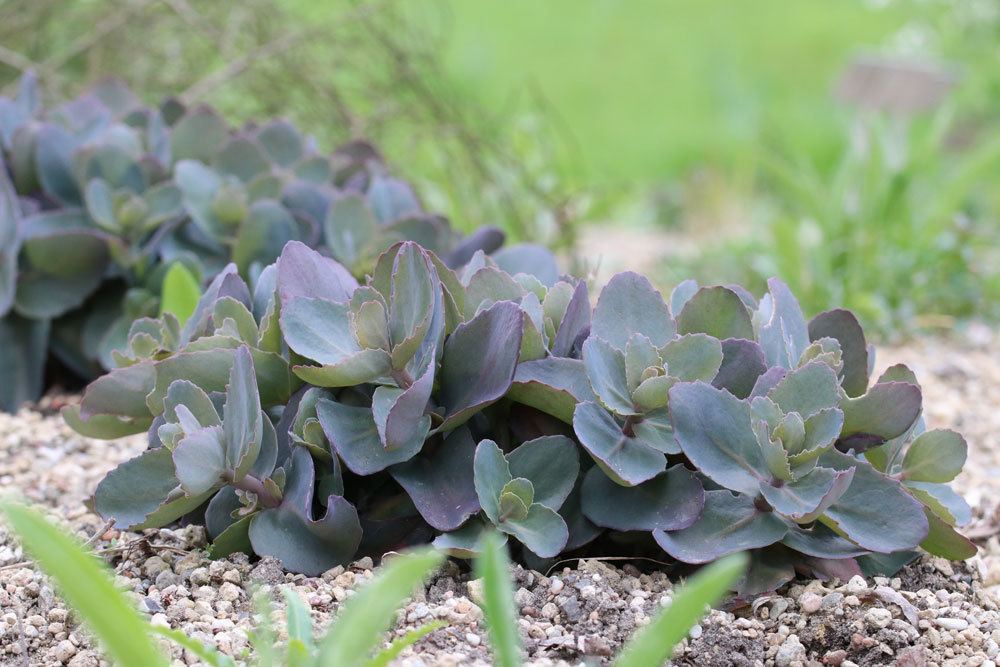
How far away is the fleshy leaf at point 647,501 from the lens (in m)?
1.19

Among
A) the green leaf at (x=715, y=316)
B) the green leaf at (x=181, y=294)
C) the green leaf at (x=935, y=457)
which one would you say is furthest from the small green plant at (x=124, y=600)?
the green leaf at (x=181, y=294)

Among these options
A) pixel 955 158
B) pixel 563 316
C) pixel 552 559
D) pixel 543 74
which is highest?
pixel 563 316

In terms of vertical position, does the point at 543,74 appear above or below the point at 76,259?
below

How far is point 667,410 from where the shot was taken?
1211 mm

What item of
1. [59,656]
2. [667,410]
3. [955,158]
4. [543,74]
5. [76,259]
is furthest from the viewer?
[543,74]

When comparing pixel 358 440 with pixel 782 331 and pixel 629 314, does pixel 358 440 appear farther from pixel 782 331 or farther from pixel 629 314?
pixel 782 331

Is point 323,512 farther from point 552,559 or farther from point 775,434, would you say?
point 775,434

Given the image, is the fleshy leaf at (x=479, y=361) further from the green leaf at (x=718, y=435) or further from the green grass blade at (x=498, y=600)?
the green grass blade at (x=498, y=600)

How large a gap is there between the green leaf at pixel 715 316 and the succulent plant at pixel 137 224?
2.12ft

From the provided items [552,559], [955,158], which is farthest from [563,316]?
[955,158]

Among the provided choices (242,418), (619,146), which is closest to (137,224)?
(242,418)

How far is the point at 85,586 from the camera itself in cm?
74

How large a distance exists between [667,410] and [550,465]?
14cm

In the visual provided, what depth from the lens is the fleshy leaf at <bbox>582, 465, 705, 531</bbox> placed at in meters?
1.19
